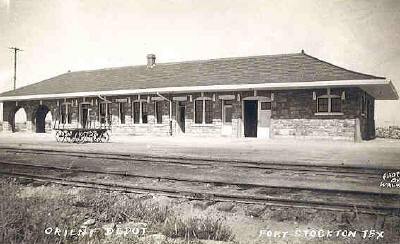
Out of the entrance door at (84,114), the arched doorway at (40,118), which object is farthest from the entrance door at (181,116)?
the arched doorway at (40,118)

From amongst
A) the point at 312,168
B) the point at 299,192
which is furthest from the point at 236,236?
the point at 312,168

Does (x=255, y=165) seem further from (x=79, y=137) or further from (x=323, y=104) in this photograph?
(x=79, y=137)

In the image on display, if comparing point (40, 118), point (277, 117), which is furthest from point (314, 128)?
point (40, 118)

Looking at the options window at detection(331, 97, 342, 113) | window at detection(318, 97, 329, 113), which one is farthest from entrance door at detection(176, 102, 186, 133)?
window at detection(331, 97, 342, 113)

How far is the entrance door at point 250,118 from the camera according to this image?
20344 mm

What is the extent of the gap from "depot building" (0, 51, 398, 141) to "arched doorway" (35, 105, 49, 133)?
0.34m

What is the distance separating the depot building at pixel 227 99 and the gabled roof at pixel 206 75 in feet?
0.20

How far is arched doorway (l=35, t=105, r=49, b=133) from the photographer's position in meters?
28.9

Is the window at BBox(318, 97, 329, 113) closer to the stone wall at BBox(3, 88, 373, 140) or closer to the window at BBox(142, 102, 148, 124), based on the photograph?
the stone wall at BBox(3, 88, 373, 140)

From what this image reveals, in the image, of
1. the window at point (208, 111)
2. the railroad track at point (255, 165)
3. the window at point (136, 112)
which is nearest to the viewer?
the railroad track at point (255, 165)

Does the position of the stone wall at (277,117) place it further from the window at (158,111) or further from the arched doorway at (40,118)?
the arched doorway at (40,118)

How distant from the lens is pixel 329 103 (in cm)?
1770

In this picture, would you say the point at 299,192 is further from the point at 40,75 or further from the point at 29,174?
the point at 40,75

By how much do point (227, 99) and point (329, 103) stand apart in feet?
18.5
